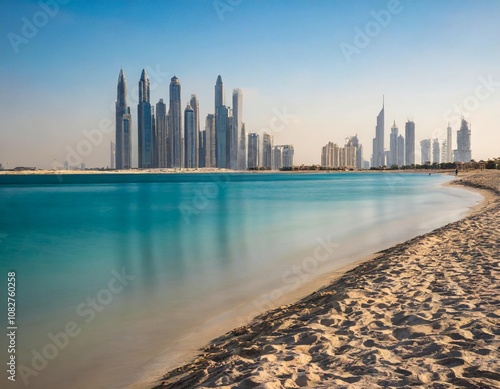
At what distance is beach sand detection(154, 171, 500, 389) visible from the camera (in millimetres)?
4098

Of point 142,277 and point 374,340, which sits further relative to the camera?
point 142,277

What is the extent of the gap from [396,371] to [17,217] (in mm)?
33378

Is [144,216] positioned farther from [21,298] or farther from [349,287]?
[349,287]

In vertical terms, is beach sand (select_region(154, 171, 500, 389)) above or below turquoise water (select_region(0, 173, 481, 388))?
above

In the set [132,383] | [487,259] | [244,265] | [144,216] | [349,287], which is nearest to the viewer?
[132,383]

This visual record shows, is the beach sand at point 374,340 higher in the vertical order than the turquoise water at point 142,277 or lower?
higher

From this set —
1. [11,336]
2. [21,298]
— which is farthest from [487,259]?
[21,298]

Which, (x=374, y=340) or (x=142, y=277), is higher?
(x=374, y=340)

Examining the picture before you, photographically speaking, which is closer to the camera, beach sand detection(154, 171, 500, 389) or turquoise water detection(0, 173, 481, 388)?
beach sand detection(154, 171, 500, 389)

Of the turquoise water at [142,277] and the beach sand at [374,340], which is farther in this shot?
the turquoise water at [142,277]

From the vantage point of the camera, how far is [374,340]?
5.10m

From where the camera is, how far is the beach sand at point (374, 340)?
4.10m

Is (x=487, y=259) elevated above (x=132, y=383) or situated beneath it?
elevated above

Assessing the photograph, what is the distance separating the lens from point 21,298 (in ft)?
32.0
